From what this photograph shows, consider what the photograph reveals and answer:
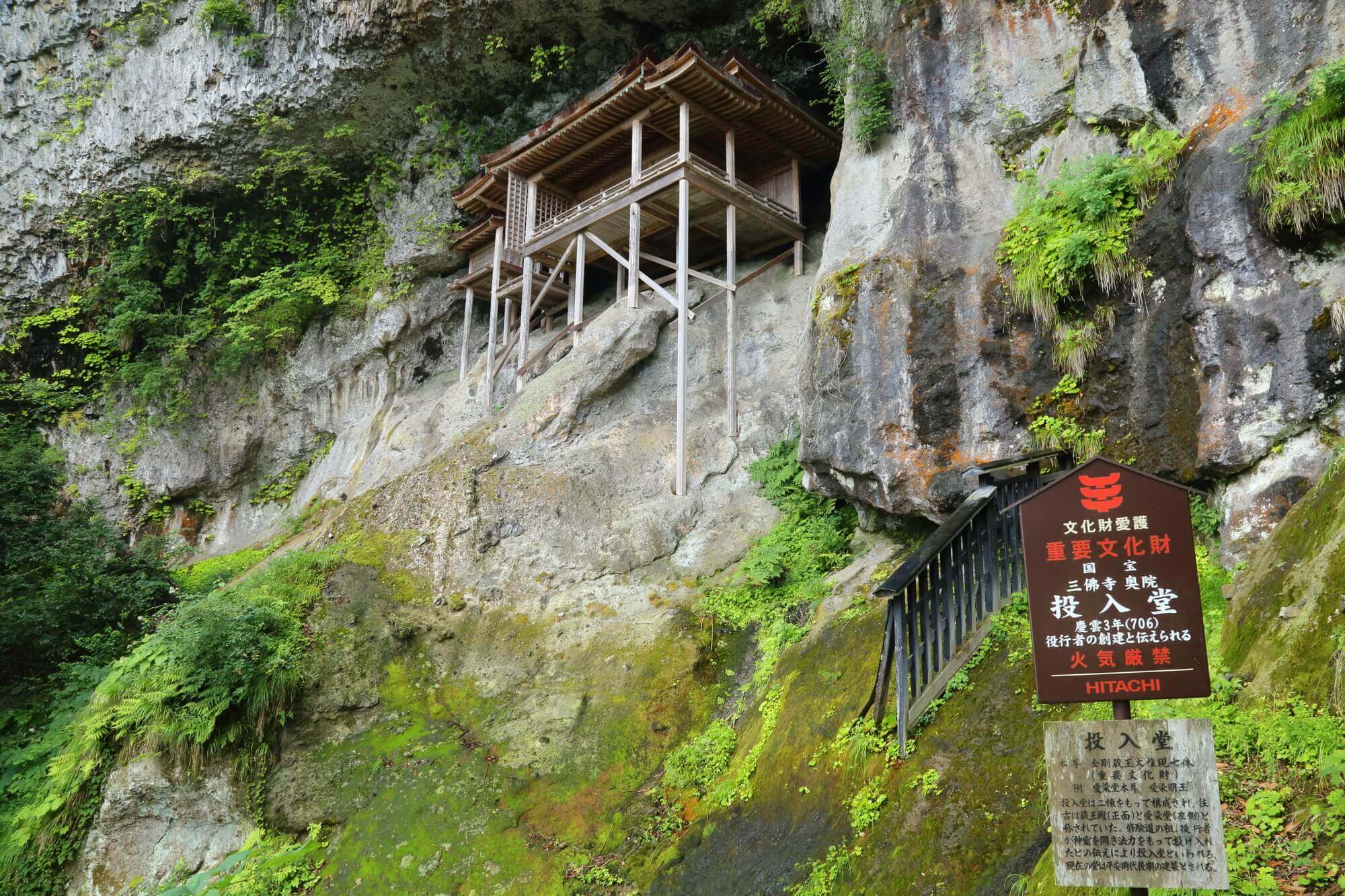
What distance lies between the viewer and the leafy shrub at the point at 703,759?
8.02m

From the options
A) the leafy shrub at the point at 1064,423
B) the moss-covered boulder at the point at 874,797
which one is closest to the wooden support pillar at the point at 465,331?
the leafy shrub at the point at 1064,423

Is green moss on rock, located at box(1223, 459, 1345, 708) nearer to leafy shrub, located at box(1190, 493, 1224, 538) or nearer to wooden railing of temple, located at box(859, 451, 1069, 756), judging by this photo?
leafy shrub, located at box(1190, 493, 1224, 538)

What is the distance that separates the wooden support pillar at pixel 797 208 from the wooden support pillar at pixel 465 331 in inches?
329

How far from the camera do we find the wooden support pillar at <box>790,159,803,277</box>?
16844 millimetres

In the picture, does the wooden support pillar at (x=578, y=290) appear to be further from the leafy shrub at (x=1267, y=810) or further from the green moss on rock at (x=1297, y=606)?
the leafy shrub at (x=1267, y=810)

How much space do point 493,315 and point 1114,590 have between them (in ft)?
57.6

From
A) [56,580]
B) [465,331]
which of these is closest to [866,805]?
[56,580]

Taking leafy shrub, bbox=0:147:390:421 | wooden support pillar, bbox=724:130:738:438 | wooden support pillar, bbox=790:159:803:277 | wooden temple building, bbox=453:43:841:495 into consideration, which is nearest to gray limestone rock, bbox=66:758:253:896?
wooden temple building, bbox=453:43:841:495

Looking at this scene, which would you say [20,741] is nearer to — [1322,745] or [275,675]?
[275,675]

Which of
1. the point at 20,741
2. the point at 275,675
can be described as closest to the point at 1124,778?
the point at 275,675

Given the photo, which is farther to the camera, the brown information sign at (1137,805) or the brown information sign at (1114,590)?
the brown information sign at (1114,590)

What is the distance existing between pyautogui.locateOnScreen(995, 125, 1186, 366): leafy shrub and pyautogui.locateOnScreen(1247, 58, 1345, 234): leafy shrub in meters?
1.02

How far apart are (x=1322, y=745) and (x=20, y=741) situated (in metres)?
14.5

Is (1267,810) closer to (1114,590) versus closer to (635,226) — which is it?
Answer: (1114,590)
